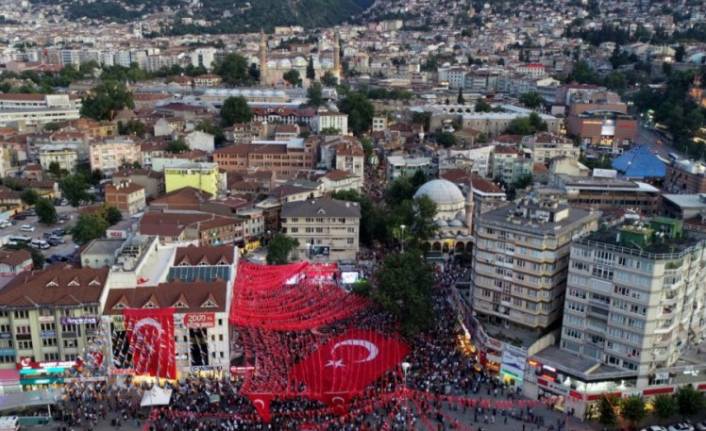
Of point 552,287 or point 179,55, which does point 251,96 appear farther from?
point 552,287

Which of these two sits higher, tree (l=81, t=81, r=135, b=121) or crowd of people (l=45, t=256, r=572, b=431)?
tree (l=81, t=81, r=135, b=121)

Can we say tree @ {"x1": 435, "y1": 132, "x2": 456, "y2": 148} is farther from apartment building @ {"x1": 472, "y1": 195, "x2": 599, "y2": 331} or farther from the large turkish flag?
the large turkish flag

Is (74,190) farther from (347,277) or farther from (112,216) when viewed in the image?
(347,277)

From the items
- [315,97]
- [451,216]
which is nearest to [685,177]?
[451,216]

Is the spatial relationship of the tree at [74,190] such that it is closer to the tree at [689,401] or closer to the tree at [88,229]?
the tree at [88,229]

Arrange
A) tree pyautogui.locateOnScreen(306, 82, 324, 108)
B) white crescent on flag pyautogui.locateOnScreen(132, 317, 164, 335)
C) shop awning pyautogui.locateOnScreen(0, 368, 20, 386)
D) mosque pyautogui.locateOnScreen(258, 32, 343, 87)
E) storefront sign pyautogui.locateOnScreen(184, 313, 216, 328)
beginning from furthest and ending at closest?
mosque pyautogui.locateOnScreen(258, 32, 343, 87) < tree pyautogui.locateOnScreen(306, 82, 324, 108) < storefront sign pyautogui.locateOnScreen(184, 313, 216, 328) < white crescent on flag pyautogui.locateOnScreen(132, 317, 164, 335) < shop awning pyautogui.locateOnScreen(0, 368, 20, 386)

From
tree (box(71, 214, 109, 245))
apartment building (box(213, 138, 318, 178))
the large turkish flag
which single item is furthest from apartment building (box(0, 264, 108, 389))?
apartment building (box(213, 138, 318, 178))

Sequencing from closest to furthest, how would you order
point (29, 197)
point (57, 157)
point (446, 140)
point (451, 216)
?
point (451, 216) < point (29, 197) < point (57, 157) < point (446, 140)
